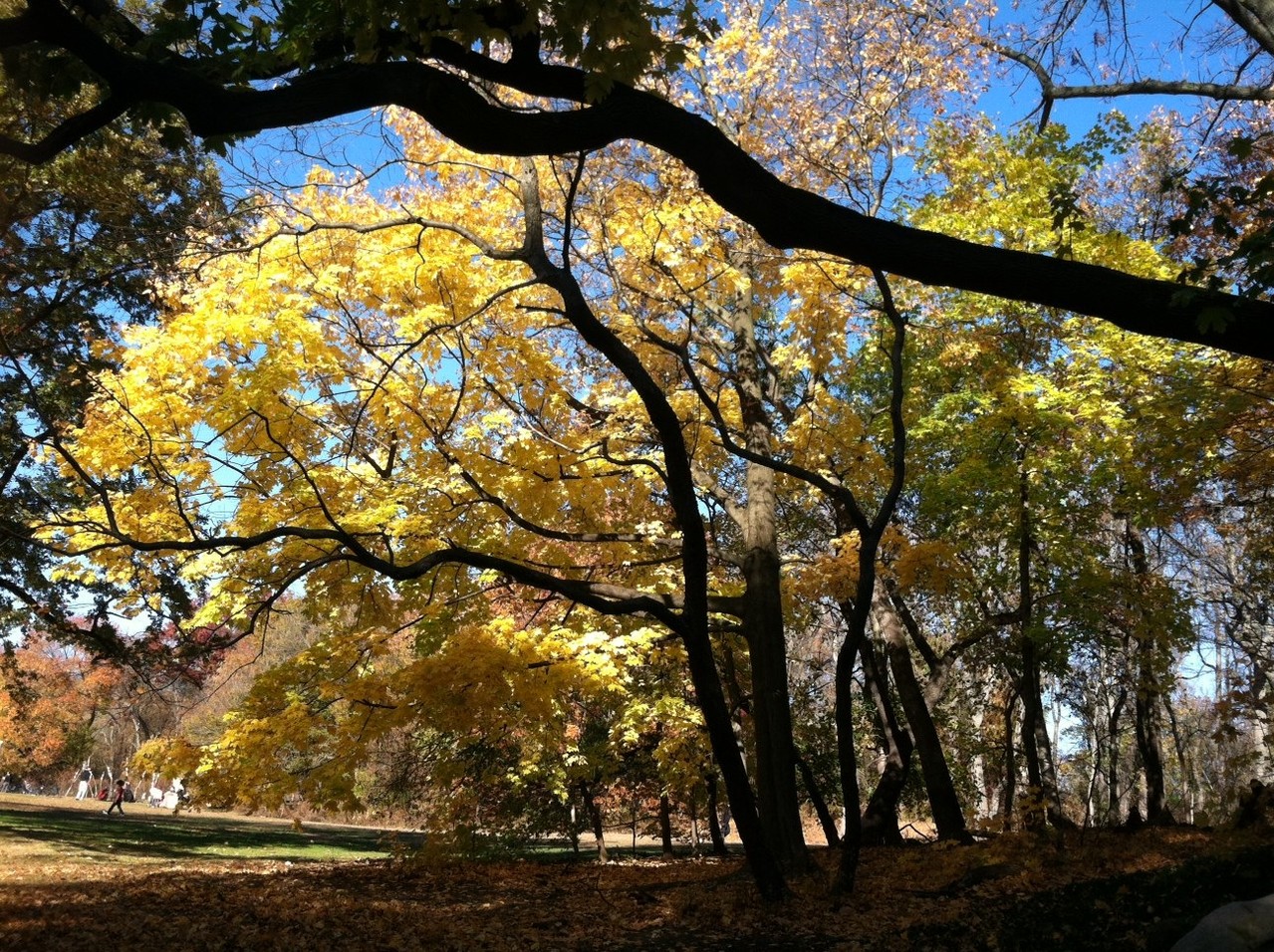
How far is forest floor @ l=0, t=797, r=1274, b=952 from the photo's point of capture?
587cm

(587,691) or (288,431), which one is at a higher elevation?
(288,431)

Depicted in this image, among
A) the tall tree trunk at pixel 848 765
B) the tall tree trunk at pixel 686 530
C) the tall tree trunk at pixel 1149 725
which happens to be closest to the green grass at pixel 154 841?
the tall tree trunk at pixel 848 765

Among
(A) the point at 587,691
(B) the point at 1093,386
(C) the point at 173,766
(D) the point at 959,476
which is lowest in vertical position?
(C) the point at 173,766

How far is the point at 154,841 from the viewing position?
16859 mm

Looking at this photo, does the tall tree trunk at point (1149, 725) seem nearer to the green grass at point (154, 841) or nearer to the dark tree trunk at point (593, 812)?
the dark tree trunk at point (593, 812)

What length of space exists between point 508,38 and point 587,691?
21.5 feet

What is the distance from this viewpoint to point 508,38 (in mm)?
4328

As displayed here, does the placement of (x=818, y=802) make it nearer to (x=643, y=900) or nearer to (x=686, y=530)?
(x=643, y=900)

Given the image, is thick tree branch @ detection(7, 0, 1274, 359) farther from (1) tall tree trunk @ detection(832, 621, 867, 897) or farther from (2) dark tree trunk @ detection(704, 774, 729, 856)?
(2) dark tree trunk @ detection(704, 774, 729, 856)

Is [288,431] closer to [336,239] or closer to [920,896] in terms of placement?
[336,239]

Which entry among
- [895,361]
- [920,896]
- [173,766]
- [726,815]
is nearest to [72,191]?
[173,766]

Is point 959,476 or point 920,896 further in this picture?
point 959,476

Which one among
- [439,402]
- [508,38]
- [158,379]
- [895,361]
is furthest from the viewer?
[439,402]

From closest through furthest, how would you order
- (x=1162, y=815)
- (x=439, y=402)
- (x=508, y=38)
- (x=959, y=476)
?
(x=508, y=38)
(x=439, y=402)
(x=959, y=476)
(x=1162, y=815)
